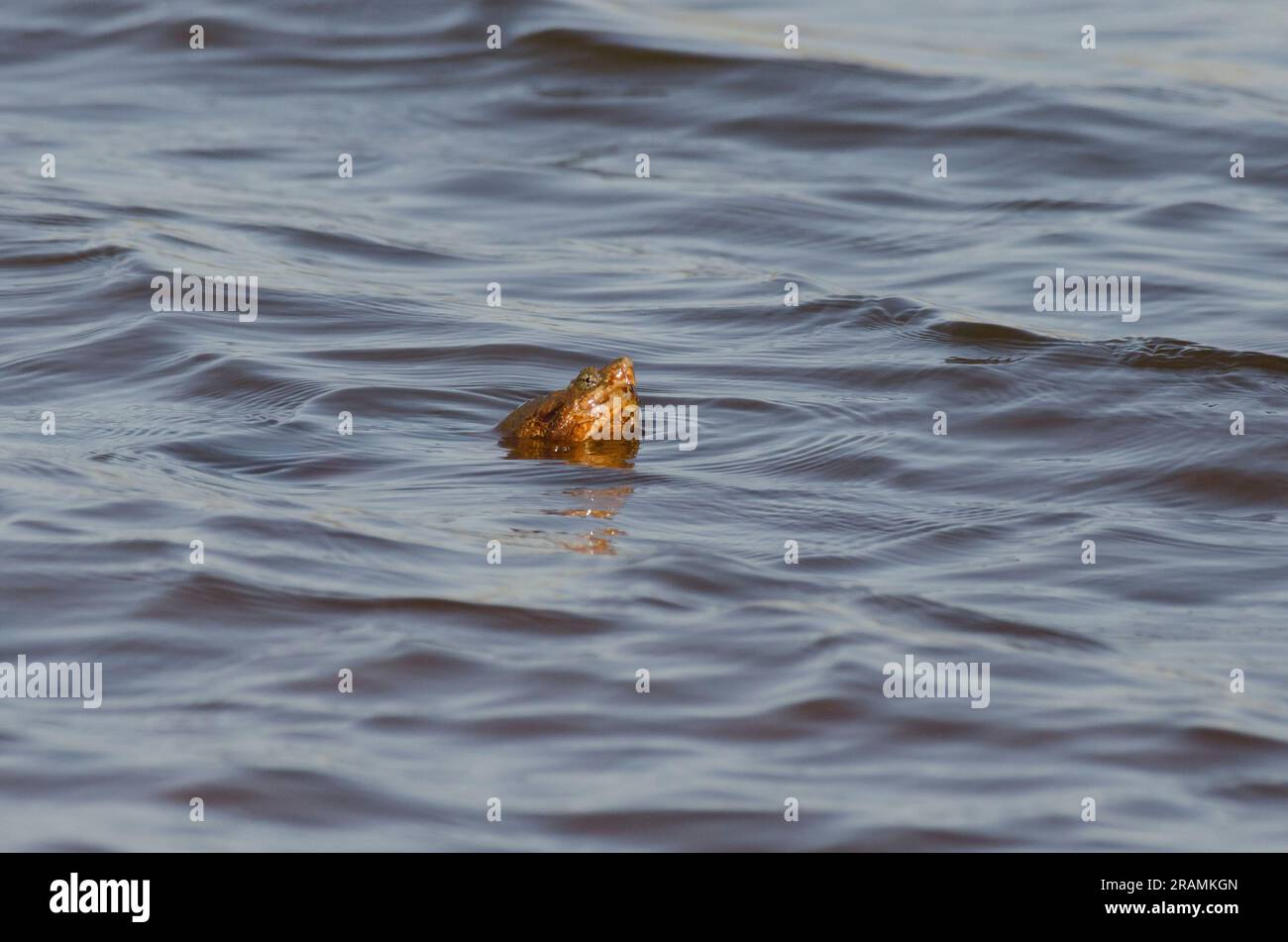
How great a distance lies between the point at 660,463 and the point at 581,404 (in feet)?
1.12

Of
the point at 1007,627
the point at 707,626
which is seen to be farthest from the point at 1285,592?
the point at 707,626

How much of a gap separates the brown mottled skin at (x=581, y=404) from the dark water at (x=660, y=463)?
17 centimetres

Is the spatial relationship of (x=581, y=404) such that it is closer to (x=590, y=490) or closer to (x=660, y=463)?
(x=660, y=463)

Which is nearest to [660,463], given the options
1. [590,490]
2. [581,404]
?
[581,404]

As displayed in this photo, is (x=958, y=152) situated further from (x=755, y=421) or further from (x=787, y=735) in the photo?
A: (x=787, y=735)

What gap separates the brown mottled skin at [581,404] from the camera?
21.2ft

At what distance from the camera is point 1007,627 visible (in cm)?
497

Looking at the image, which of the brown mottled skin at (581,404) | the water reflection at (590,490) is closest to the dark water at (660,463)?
the water reflection at (590,490)

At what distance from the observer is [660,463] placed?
6.44 metres

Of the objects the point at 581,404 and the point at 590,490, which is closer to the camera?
the point at 590,490

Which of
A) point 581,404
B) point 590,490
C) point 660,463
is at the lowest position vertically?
point 590,490

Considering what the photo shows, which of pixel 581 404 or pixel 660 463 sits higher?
pixel 581 404

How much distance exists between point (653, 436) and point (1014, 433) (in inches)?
53.3

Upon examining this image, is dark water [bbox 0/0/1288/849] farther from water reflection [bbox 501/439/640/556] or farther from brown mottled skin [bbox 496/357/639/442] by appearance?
brown mottled skin [bbox 496/357/639/442]
